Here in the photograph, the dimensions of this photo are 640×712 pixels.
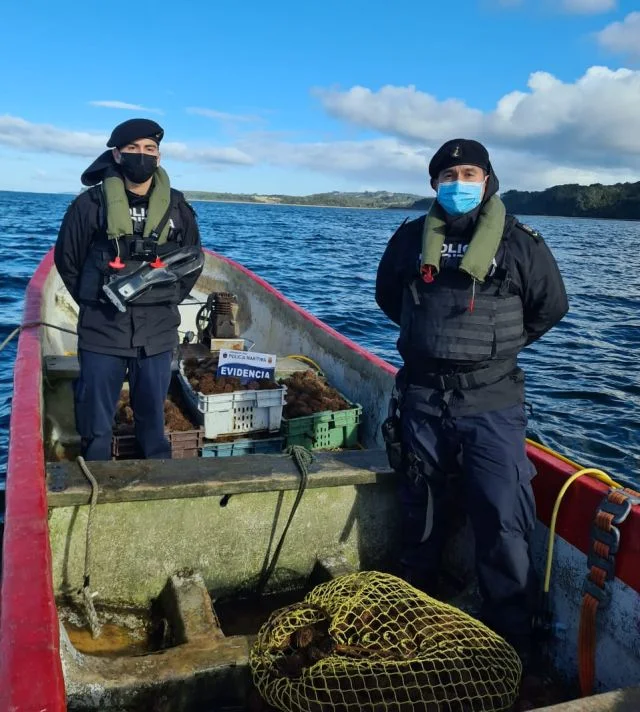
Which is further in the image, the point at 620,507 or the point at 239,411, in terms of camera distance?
the point at 239,411

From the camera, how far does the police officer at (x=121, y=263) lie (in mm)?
3857

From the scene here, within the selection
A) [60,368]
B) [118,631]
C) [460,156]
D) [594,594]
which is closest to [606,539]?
[594,594]

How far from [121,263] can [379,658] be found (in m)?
2.69

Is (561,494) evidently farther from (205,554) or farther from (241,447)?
(241,447)

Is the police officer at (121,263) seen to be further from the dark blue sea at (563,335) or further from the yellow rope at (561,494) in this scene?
the dark blue sea at (563,335)

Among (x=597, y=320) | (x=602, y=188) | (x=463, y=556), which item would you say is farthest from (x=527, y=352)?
(x=602, y=188)

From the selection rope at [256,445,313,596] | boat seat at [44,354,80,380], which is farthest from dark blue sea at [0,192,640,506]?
rope at [256,445,313,596]

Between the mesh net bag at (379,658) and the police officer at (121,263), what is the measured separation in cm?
195

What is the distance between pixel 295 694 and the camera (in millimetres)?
2531

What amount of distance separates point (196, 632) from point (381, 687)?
2.95 ft

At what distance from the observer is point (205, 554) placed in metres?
3.47

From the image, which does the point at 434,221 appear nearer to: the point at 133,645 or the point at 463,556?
the point at 463,556

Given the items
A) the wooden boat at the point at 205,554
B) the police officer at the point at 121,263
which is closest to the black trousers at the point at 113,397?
the police officer at the point at 121,263

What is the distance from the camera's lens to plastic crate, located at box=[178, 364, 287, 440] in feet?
16.7
